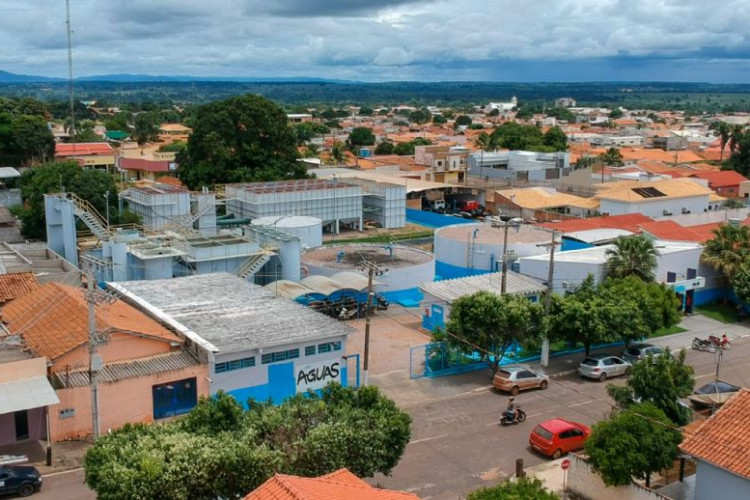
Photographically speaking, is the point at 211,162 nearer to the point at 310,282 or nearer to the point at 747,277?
the point at 310,282

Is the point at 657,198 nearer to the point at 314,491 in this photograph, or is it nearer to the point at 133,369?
the point at 133,369

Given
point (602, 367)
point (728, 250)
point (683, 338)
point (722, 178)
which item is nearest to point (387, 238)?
point (728, 250)

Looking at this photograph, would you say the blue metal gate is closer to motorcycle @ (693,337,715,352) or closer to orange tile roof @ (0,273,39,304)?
orange tile roof @ (0,273,39,304)

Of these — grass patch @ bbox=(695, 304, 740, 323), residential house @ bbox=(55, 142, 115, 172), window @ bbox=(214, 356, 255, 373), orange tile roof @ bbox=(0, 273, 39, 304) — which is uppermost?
residential house @ bbox=(55, 142, 115, 172)

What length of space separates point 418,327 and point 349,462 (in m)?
22.9

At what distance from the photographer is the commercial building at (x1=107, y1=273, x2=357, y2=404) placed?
29.3 meters

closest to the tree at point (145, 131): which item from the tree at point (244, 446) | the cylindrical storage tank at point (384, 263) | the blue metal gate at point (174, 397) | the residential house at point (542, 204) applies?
the residential house at point (542, 204)

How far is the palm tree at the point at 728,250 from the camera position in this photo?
44.7m

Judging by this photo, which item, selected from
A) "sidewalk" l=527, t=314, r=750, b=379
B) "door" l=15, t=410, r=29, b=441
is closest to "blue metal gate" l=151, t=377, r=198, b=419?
"door" l=15, t=410, r=29, b=441

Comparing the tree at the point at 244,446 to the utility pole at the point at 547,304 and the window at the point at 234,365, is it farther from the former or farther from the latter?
the utility pole at the point at 547,304

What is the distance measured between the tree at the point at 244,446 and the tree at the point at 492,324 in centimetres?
1211

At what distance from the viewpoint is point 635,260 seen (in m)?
41.5

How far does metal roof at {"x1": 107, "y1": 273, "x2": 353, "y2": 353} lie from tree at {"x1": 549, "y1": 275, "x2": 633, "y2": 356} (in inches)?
396

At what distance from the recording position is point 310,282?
4434 centimetres
